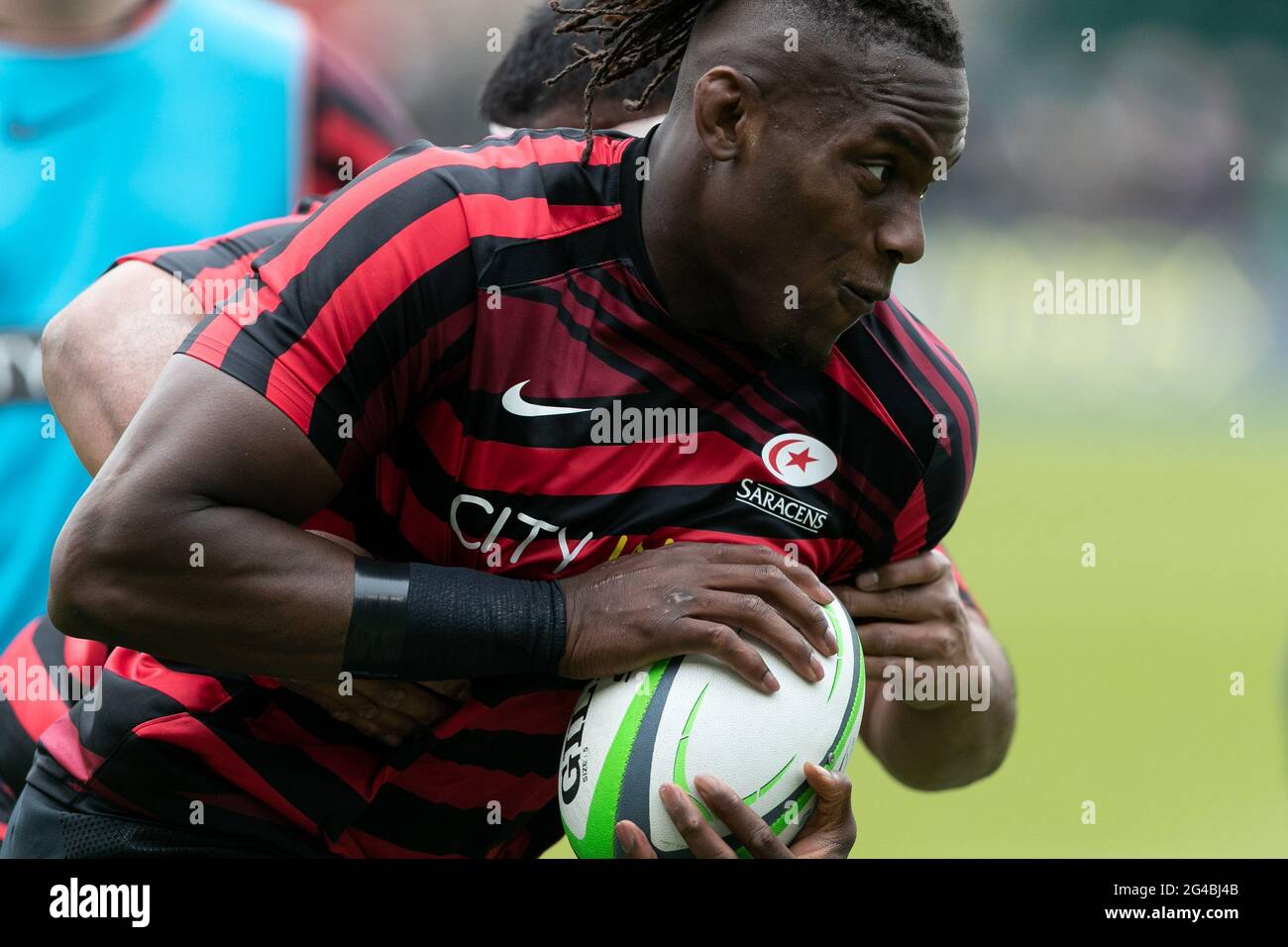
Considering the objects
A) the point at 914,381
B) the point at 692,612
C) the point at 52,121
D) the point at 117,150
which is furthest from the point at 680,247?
the point at 52,121

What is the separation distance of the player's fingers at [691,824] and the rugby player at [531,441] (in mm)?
15

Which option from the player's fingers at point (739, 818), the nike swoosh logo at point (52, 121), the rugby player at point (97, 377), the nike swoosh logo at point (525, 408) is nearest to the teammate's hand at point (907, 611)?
the player's fingers at point (739, 818)

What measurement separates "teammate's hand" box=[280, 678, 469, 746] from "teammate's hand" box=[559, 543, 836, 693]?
30 centimetres

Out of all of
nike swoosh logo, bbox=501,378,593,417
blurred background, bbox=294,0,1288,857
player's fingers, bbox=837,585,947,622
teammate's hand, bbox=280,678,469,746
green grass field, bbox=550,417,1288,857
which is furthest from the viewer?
blurred background, bbox=294,0,1288,857

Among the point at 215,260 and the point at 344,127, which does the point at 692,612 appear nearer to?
the point at 215,260

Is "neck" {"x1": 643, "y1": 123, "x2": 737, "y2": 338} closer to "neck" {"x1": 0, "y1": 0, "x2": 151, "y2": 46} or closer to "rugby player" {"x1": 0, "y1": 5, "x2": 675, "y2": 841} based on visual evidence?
"rugby player" {"x1": 0, "y1": 5, "x2": 675, "y2": 841}

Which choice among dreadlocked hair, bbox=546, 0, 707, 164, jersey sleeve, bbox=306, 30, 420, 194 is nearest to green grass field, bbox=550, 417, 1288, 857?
jersey sleeve, bbox=306, 30, 420, 194

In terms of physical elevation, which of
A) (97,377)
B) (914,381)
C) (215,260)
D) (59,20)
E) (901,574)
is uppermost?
(59,20)

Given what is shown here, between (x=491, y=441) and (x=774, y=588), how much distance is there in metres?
0.48

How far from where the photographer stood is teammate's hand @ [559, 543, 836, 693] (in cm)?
224

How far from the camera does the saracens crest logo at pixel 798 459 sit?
2463mm

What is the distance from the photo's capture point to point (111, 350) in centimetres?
289
